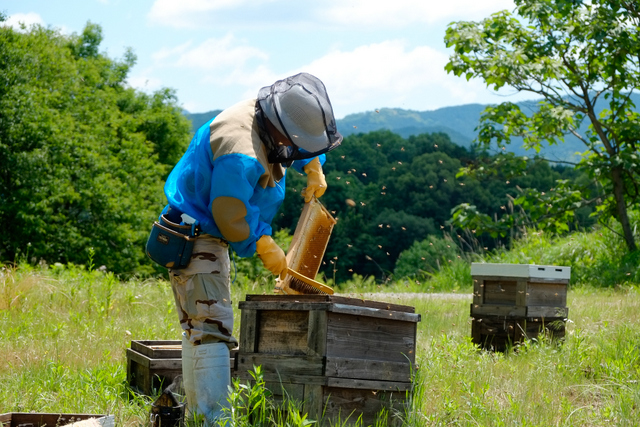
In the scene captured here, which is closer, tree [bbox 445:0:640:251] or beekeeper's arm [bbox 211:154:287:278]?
beekeeper's arm [bbox 211:154:287:278]

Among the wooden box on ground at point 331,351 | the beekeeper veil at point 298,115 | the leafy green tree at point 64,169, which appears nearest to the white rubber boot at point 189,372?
the wooden box on ground at point 331,351

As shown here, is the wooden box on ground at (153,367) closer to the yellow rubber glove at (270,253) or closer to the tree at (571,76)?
the yellow rubber glove at (270,253)

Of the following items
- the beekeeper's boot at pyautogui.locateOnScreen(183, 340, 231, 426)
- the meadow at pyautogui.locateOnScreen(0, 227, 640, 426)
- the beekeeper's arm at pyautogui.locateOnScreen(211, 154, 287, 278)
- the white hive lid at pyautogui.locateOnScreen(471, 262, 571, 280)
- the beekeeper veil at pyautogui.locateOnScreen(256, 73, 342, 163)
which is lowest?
the meadow at pyautogui.locateOnScreen(0, 227, 640, 426)

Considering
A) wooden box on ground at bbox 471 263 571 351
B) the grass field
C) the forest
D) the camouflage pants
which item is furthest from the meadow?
the forest

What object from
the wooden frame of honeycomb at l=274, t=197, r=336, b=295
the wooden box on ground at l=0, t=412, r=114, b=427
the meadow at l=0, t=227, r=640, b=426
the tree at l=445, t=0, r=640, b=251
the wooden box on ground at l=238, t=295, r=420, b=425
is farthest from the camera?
the tree at l=445, t=0, r=640, b=251

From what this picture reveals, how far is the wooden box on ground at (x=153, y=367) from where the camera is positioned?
3.51m

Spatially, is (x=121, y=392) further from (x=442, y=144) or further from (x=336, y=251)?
(x=442, y=144)

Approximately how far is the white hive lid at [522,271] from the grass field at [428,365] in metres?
0.52

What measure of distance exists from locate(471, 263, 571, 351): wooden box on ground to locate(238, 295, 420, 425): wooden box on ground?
87.2 inches

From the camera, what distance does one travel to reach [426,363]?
3.94m

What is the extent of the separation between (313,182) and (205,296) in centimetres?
87

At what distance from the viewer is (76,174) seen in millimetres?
22516

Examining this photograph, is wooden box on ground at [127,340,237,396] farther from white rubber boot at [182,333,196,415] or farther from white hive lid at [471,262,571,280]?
white hive lid at [471,262,571,280]

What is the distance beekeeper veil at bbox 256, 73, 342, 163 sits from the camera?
9.53ft
